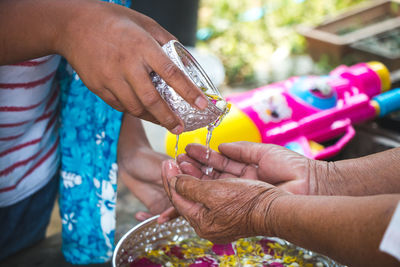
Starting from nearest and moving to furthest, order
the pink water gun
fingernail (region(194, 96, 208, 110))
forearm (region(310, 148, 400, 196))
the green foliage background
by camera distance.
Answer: fingernail (region(194, 96, 208, 110)) < forearm (region(310, 148, 400, 196)) < the pink water gun < the green foliage background

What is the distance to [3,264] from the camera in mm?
1523

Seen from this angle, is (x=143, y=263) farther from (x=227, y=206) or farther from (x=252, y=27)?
(x=252, y=27)

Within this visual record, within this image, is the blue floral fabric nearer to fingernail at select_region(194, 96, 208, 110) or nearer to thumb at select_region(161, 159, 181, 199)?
thumb at select_region(161, 159, 181, 199)

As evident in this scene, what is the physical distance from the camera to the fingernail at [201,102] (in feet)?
2.83

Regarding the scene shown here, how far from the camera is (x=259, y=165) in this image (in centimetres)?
133

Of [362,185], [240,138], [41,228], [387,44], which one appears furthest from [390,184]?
[387,44]

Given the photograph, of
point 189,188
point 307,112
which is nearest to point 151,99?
point 189,188

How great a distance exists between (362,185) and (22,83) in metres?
1.08

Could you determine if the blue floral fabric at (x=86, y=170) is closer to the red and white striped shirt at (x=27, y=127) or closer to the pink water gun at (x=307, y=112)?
the red and white striped shirt at (x=27, y=127)

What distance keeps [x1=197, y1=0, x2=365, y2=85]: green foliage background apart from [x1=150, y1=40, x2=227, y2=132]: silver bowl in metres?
2.61

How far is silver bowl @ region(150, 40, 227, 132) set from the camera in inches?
35.0

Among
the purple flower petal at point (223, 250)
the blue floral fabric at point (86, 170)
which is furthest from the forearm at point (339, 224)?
the blue floral fabric at point (86, 170)

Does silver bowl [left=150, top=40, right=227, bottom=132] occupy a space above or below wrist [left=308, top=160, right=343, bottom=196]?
above

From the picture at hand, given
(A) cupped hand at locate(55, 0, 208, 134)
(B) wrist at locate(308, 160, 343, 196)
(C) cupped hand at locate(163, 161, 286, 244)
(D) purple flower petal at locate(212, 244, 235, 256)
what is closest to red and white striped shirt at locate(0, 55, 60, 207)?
(A) cupped hand at locate(55, 0, 208, 134)
